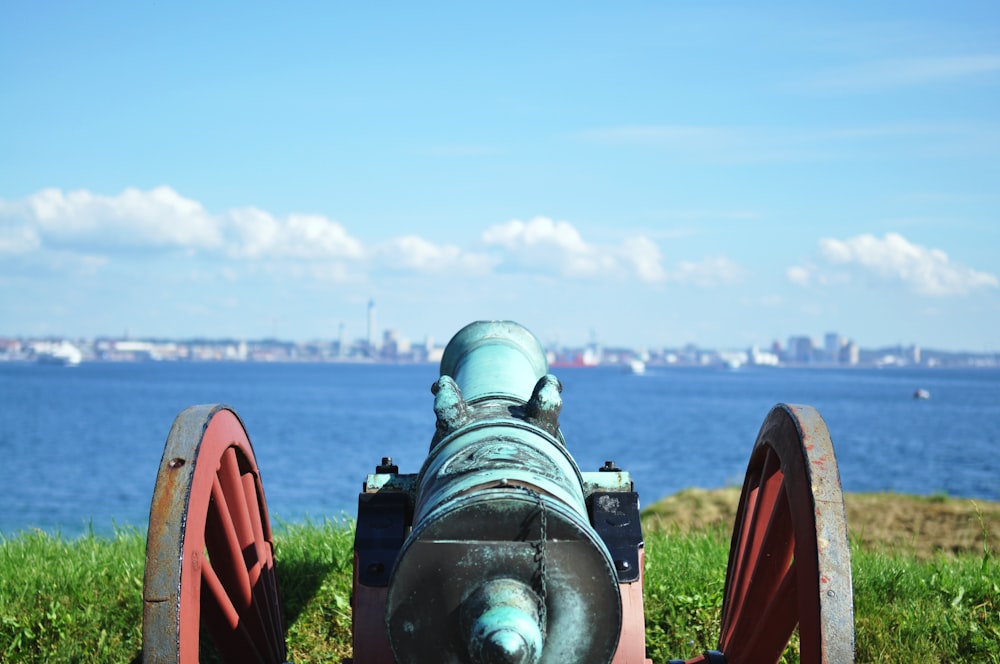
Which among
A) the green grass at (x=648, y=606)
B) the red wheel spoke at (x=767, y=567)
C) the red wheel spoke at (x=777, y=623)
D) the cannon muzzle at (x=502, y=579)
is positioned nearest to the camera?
the cannon muzzle at (x=502, y=579)

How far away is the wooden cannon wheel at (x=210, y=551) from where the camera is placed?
3.71 m

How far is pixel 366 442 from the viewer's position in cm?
5716

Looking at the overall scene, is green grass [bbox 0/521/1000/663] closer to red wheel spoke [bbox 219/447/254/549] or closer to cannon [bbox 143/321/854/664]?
cannon [bbox 143/321/854/664]

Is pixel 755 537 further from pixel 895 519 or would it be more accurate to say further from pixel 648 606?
pixel 895 519

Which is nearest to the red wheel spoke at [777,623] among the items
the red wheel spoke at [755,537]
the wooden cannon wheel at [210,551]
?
the red wheel spoke at [755,537]

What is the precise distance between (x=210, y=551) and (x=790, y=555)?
2335mm

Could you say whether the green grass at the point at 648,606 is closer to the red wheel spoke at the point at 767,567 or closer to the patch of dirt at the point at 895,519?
the red wheel spoke at the point at 767,567

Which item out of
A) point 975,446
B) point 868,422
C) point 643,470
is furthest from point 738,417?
point 643,470

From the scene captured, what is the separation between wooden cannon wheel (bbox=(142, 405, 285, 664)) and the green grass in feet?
2.69

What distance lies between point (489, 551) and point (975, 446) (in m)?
61.7

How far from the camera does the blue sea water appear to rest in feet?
128

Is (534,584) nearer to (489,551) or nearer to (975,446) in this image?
(489,551)

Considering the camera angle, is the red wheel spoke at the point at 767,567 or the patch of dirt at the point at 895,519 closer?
the red wheel spoke at the point at 767,567

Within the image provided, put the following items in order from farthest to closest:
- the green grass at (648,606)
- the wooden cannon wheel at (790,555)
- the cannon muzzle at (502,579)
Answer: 1. the green grass at (648,606)
2. the wooden cannon wheel at (790,555)
3. the cannon muzzle at (502,579)
